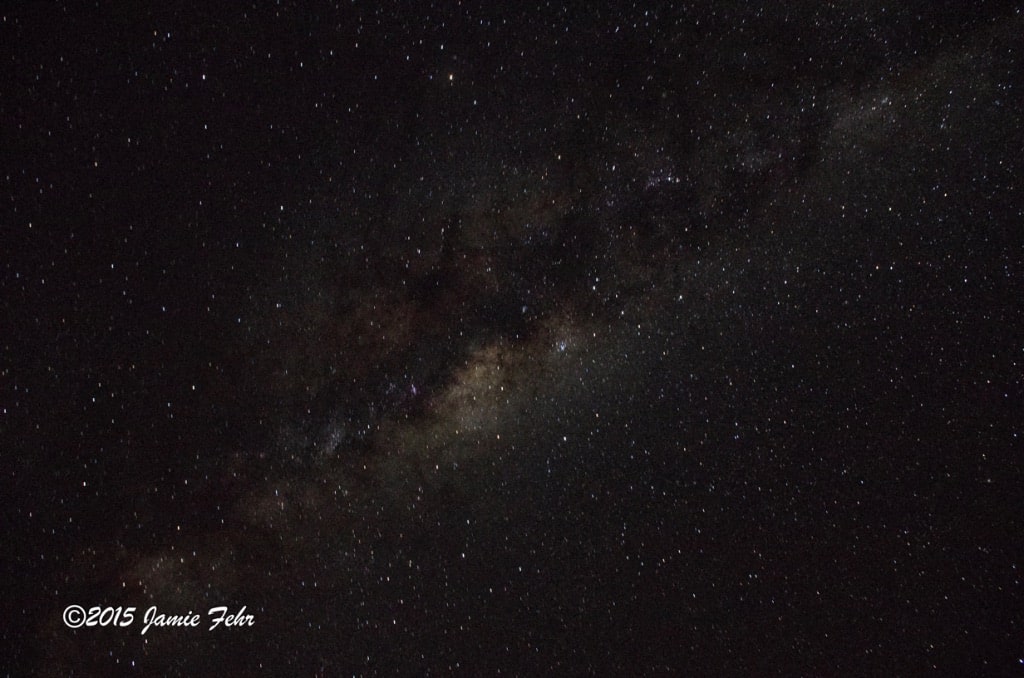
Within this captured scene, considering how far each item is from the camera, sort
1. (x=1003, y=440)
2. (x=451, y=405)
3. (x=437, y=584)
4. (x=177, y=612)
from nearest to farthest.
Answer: (x=177, y=612)
(x=451, y=405)
(x=437, y=584)
(x=1003, y=440)

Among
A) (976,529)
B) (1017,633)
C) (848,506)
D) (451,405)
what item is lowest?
(1017,633)

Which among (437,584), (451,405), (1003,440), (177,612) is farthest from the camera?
(1003,440)

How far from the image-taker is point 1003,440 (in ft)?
8.19

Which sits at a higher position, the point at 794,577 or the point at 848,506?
the point at 848,506

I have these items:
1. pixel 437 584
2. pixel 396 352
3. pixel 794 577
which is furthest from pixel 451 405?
pixel 794 577

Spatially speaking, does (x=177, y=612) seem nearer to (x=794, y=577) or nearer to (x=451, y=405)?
(x=451, y=405)

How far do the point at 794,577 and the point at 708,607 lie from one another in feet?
1.55

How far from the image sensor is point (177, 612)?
2.05m

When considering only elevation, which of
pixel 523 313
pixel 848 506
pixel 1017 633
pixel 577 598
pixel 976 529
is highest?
pixel 523 313

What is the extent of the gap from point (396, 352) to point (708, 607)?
206 centimetres

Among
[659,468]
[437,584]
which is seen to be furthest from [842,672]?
[437,584]

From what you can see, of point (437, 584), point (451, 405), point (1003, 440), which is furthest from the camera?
point (1003, 440)

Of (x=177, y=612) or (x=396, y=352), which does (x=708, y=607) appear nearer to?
(x=396, y=352)

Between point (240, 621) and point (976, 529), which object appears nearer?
point (240, 621)
